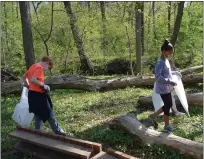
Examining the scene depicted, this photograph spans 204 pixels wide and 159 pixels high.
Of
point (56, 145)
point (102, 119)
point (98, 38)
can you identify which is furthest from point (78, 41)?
point (56, 145)

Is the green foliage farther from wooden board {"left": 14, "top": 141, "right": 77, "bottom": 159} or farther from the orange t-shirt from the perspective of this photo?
the orange t-shirt

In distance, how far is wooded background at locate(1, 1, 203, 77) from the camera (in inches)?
721

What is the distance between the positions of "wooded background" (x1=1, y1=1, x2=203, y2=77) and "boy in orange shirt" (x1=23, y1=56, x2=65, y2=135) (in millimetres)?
10784

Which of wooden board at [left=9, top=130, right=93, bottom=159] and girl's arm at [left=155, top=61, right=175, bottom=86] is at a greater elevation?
girl's arm at [left=155, top=61, right=175, bottom=86]

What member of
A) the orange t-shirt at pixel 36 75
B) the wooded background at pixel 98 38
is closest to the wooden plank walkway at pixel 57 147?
the orange t-shirt at pixel 36 75

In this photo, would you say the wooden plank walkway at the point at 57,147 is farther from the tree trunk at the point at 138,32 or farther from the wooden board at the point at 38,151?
the tree trunk at the point at 138,32

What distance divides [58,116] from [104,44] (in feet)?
43.4

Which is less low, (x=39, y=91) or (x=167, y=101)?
(x=39, y=91)

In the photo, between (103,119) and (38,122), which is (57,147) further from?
(103,119)

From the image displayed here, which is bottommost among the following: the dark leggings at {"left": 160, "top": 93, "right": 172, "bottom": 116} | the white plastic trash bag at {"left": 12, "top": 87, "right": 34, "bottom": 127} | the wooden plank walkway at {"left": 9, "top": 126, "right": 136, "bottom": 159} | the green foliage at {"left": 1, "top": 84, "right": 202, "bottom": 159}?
the green foliage at {"left": 1, "top": 84, "right": 202, "bottom": 159}

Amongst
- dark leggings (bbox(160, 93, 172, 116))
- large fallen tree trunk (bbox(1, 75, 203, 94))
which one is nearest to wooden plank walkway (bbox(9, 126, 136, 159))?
dark leggings (bbox(160, 93, 172, 116))

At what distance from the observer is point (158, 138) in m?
5.49

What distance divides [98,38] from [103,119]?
13082mm

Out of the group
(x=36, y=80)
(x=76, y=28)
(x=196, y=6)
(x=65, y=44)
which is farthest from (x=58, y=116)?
(x=196, y=6)
